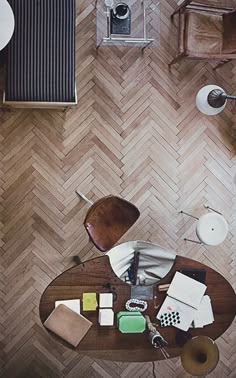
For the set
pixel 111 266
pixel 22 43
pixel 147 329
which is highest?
pixel 22 43

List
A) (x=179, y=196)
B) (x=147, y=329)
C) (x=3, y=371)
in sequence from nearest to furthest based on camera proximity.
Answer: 1. (x=147, y=329)
2. (x=3, y=371)
3. (x=179, y=196)

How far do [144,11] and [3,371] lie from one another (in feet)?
9.33

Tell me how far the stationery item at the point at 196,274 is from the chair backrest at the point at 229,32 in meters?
1.60

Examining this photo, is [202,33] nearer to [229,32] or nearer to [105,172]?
[229,32]

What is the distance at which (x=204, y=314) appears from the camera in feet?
12.1

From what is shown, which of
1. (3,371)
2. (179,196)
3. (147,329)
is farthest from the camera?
(179,196)

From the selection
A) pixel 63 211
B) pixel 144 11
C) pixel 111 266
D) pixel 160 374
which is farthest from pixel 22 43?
pixel 160 374

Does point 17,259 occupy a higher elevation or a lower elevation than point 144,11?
lower

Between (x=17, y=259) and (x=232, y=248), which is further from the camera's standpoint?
(x=232, y=248)

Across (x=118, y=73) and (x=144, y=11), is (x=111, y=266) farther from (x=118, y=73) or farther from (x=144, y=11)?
(x=144, y=11)

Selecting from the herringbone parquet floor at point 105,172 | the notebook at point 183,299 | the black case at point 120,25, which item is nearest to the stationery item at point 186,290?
the notebook at point 183,299

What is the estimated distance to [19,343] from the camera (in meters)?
4.25

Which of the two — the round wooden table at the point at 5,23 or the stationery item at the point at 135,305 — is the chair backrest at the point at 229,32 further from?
the stationery item at the point at 135,305

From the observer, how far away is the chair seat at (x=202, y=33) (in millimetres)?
4160
